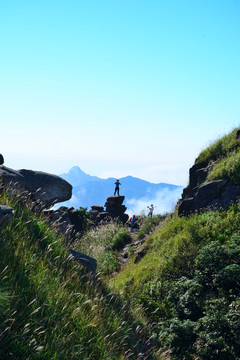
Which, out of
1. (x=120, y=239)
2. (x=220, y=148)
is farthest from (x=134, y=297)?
(x=120, y=239)

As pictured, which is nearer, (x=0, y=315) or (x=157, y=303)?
(x=0, y=315)

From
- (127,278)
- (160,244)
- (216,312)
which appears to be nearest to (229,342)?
(216,312)

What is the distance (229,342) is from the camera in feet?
25.2

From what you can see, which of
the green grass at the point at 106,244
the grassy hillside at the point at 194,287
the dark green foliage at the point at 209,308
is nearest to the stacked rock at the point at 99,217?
the green grass at the point at 106,244

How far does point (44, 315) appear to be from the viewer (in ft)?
15.9

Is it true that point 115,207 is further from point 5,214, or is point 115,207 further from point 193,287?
point 5,214

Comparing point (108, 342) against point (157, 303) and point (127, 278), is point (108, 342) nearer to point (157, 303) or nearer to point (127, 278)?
point (157, 303)

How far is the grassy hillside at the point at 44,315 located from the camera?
4.21m

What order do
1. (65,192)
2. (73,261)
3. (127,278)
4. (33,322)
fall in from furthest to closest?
1. (127,278)
2. (65,192)
3. (73,261)
4. (33,322)

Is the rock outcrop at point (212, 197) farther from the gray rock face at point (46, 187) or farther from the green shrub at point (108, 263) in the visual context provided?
the gray rock face at point (46, 187)

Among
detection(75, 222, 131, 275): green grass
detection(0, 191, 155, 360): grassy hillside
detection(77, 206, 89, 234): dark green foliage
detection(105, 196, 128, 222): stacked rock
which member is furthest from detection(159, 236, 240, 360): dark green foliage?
detection(105, 196, 128, 222): stacked rock

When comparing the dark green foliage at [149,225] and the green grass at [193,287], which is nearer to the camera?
the green grass at [193,287]

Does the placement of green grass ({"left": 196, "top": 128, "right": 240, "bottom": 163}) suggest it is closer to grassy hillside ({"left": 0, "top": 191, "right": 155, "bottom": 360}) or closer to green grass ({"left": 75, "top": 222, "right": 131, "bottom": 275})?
green grass ({"left": 75, "top": 222, "right": 131, "bottom": 275})

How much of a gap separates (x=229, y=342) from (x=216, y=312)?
73cm
